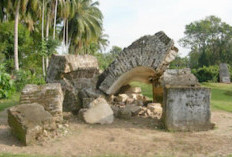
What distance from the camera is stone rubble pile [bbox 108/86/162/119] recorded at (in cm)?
646

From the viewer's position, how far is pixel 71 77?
721cm

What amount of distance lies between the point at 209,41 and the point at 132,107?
41.4 m

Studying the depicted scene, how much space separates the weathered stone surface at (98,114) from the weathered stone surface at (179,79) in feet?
4.63

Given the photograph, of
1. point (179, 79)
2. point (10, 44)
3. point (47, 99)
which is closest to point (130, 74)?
point (179, 79)

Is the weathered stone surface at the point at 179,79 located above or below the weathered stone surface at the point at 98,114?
above

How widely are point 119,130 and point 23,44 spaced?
56.9 feet

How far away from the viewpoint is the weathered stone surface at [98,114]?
19.5ft

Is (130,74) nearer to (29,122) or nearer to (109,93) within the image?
(109,93)

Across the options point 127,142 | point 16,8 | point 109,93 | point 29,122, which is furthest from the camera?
point 16,8

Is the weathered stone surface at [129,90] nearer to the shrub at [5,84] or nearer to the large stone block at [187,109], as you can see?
the large stone block at [187,109]

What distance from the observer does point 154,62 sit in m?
6.39

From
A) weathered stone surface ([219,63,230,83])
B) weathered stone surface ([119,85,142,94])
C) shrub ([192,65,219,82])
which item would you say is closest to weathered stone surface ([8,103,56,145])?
weathered stone surface ([119,85,142,94])

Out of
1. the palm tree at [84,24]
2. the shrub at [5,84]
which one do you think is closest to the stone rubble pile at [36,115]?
the shrub at [5,84]

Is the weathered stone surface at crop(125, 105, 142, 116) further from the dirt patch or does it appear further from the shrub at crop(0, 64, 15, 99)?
the shrub at crop(0, 64, 15, 99)
